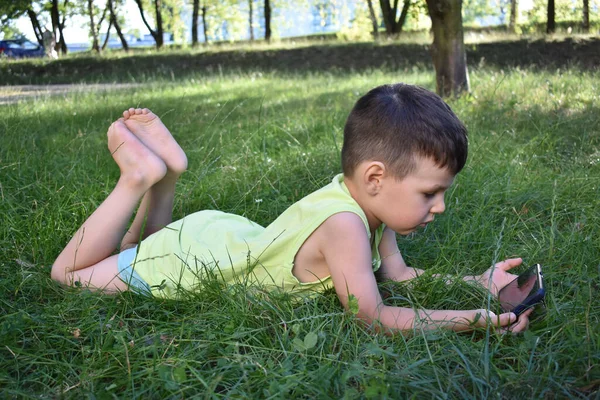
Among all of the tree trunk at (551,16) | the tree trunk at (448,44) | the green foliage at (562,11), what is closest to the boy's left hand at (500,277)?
the tree trunk at (448,44)

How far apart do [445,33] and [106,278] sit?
5871 millimetres

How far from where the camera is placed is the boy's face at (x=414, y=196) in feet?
6.54

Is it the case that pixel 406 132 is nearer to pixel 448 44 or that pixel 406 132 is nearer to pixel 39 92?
pixel 448 44

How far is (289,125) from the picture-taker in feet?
16.9

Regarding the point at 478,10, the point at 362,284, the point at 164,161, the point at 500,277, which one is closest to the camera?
the point at 362,284

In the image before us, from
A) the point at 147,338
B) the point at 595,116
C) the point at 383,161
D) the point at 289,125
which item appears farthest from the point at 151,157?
the point at 595,116

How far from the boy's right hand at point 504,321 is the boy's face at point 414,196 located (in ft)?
1.16

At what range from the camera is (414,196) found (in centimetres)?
201

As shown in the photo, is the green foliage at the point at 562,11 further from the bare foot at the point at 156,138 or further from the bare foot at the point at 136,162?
the bare foot at the point at 136,162

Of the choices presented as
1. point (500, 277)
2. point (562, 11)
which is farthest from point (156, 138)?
point (562, 11)

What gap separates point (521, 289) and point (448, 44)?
5.69 meters

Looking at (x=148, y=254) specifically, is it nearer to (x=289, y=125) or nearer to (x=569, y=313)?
(x=569, y=313)

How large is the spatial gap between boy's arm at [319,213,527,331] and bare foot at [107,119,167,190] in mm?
909

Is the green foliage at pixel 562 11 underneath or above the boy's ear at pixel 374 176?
above
